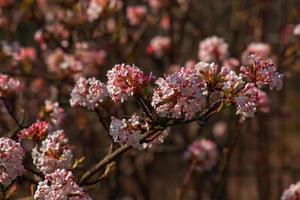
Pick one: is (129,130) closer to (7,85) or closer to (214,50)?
(7,85)

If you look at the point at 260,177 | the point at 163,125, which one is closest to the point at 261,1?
the point at 260,177

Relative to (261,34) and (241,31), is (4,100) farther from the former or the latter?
(241,31)

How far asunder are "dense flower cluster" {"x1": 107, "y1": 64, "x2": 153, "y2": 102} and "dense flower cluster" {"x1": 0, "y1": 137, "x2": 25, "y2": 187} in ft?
1.16

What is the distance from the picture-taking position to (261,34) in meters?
4.60

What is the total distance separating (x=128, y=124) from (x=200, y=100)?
0.23 meters

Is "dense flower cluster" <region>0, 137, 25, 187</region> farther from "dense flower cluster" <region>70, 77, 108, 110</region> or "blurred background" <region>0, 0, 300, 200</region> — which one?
"blurred background" <region>0, 0, 300, 200</region>

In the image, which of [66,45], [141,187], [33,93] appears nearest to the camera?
[66,45]

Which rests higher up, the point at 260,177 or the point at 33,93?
the point at 33,93

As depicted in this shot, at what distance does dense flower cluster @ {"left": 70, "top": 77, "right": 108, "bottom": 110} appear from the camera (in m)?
2.08

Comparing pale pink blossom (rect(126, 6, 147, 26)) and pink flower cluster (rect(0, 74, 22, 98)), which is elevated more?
pale pink blossom (rect(126, 6, 147, 26))

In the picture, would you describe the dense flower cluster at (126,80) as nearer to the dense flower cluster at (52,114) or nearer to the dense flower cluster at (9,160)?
the dense flower cluster at (9,160)

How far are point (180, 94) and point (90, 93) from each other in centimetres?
34

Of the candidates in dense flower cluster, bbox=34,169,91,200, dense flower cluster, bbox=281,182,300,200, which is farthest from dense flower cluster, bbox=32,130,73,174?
dense flower cluster, bbox=281,182,300,200

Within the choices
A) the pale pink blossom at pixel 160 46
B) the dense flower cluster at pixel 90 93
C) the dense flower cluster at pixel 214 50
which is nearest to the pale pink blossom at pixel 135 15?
the pale pink blossom at pixel 160 46
